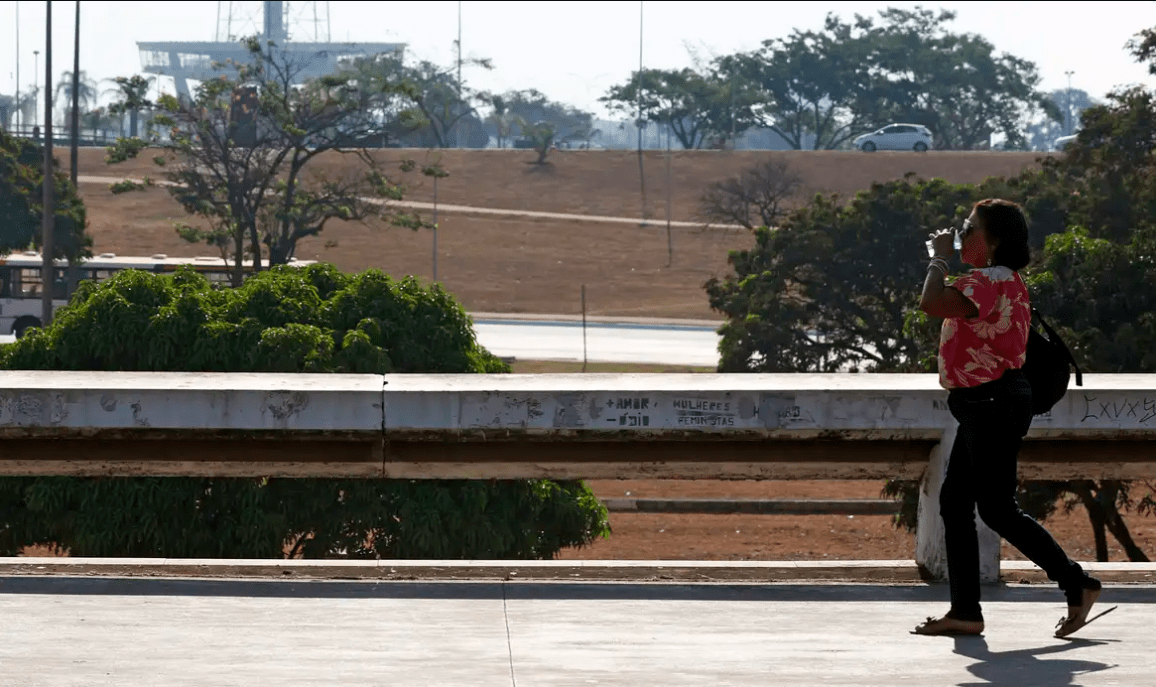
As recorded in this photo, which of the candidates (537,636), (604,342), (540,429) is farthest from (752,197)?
(537,636)

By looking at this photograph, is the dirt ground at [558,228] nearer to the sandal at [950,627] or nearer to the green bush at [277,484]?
the green bush at [277,484]

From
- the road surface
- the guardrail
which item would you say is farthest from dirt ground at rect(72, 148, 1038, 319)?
the guardrail

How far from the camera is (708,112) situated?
11319 centimetres

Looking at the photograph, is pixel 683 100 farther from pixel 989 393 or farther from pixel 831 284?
pixel 989 393

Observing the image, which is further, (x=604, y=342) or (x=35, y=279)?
(x=604, y=342)

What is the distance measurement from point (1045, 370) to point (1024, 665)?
0.97 metres

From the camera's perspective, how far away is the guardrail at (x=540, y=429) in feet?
18.4

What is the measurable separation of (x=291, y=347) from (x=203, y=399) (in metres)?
7.17

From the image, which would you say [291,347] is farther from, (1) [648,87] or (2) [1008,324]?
(1) [648,87]

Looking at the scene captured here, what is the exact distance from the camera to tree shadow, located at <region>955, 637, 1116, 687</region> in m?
4.39

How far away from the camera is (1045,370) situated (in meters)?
5.06

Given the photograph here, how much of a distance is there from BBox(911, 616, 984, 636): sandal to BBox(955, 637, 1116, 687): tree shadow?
23 millimetres

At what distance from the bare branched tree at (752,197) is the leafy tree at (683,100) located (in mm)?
29032

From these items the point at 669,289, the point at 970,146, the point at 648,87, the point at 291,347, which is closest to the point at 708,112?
the point at 648,87
